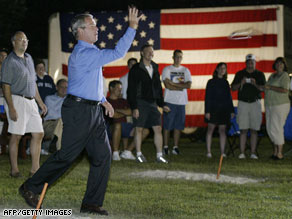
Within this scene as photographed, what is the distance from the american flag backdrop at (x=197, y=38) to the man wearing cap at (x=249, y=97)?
256 centimetres

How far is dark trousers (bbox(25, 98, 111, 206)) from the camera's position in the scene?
512cm

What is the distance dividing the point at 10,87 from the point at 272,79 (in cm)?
557

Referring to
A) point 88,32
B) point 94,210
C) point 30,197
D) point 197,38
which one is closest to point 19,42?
point 88,32

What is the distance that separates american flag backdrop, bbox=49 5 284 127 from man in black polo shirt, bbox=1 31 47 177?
6730 millimetres

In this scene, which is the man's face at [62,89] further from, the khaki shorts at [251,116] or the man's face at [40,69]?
the khaki shorts at [251,116]

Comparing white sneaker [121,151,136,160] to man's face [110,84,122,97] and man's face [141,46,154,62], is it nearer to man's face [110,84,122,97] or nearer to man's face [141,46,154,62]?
man's face [110,84,122,97]

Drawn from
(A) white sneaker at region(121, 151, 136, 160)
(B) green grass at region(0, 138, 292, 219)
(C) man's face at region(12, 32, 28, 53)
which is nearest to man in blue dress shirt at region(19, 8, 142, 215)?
(B) green grass at region(0, 138, 292, 219)

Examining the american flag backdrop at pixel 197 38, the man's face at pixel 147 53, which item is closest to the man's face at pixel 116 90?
the man's face at pixel 147 53

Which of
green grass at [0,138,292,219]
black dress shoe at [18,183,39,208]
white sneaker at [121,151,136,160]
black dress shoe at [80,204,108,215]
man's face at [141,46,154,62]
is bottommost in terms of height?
white sneaker at [121,151,136,160]

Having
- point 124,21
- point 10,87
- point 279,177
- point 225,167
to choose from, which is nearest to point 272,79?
point 225,167

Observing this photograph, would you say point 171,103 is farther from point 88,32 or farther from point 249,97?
point 88,32

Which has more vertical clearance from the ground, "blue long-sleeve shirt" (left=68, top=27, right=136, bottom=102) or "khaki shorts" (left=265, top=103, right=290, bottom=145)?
"blue long-sleeve shirt" (left=68, top=27, right=136, bottom=102)

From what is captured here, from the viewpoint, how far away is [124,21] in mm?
14391

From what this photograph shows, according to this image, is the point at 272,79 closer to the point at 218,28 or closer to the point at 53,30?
the point at 218,28
